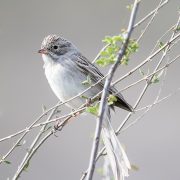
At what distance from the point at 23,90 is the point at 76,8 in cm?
171

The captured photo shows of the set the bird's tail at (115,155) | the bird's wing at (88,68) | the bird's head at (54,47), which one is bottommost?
the bird's tail at (115,155)

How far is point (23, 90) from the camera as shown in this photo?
11.1 metres

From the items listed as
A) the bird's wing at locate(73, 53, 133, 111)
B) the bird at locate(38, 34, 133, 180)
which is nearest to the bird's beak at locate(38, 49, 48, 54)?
the bird at locate(38, 34, 133, 180)

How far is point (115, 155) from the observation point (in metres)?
4.61

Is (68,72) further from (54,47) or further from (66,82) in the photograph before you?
(54,47)

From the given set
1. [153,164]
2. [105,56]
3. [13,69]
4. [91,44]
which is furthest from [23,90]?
[105,56]

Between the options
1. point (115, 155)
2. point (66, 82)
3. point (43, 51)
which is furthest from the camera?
point (43, 51)

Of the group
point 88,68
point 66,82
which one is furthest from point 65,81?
point 88,68

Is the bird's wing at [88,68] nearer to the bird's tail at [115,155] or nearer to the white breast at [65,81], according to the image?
the white breast at [65,81]

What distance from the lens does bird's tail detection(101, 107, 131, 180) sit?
14.5ft

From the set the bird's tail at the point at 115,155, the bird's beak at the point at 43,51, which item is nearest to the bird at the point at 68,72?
the bird's beak at the point at 43,51

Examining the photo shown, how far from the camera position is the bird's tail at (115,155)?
4.43 metres

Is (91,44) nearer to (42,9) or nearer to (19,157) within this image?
(42,9)

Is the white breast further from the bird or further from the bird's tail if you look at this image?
the bird's tail
